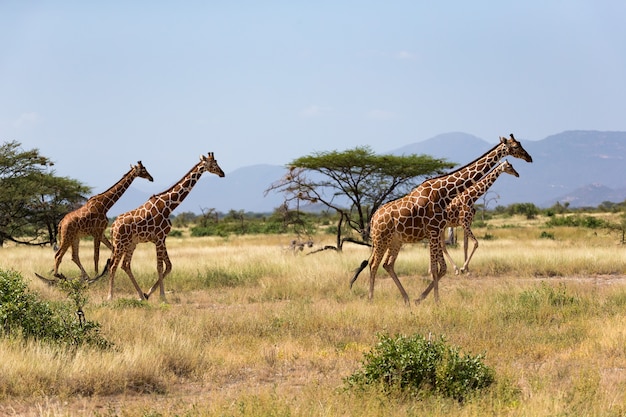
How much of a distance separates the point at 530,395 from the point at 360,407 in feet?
5.43

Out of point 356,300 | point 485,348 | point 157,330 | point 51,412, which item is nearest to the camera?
point 51,412

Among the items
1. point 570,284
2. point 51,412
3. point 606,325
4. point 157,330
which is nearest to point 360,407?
point 51,412

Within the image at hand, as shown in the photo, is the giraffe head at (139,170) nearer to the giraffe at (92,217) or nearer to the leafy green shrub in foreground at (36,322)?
the giraffe at (92,217)

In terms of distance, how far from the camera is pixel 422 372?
23.5ft

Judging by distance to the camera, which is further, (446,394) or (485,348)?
(485,348)

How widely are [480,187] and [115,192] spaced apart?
27.7 ft

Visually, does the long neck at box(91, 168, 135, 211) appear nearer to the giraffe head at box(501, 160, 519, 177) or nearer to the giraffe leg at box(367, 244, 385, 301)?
the giraffe leg at box(367, 244, 385, 301)

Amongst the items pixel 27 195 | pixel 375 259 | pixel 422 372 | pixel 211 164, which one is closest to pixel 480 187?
pixel 375 259

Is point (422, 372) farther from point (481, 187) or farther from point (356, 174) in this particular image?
point (356, 174)

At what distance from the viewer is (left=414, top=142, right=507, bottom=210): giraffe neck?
12.8 meters

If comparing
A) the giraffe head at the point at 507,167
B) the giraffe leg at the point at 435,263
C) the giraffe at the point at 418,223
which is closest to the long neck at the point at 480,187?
the giraffe head at the point at 507,167

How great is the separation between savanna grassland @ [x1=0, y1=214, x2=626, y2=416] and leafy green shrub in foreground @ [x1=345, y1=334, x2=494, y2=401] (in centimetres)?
15

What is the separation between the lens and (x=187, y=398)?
23.4 feet

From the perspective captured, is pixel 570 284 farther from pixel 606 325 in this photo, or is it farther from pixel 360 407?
pixel 360 407
